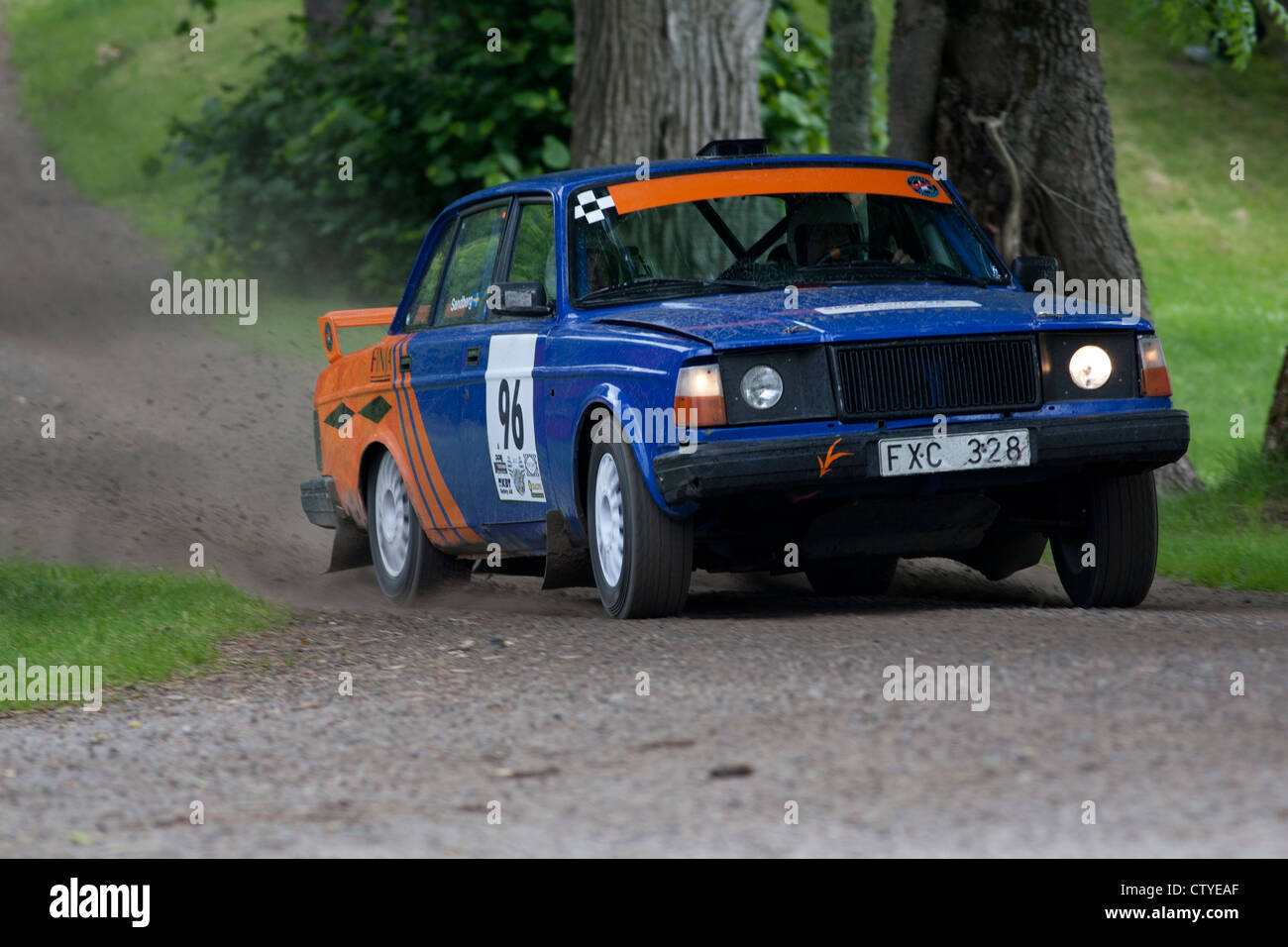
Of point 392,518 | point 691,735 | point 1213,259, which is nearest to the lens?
point 691,735

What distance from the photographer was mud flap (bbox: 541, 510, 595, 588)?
8.34 metres

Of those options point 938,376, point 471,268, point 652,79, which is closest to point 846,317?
point 938,376

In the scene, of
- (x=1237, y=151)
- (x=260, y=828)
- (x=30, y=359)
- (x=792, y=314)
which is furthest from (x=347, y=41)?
(x=1237, y=151)

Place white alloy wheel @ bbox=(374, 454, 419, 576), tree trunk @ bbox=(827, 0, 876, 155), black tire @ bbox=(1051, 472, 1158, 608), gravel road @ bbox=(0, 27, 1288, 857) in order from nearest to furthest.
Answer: gravel road @ bbox=(0, 27, 1288, 857) → black tire @ bbox=(1051, 472, 1158, 608) → white alloy wheel @ bbox=(374, 454, 419, 576) → tree trunk @ bbox=(827, 0, 876, 155)

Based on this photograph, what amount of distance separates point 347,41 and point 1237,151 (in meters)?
24.1

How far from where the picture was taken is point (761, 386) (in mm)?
7289

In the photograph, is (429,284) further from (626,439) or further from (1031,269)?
(1031,269)

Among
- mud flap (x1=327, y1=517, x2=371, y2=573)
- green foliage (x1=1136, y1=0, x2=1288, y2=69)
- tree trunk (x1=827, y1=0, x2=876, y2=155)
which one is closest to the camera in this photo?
mud flap (x1=327, y1=517, x2=371, y2=573)

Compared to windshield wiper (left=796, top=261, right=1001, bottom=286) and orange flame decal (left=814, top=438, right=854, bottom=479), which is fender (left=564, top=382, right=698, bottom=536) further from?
windshield wiper (left=796, top=261, right=1001, bottom=286)

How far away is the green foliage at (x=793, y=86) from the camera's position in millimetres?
19953

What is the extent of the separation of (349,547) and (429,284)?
5.72ft

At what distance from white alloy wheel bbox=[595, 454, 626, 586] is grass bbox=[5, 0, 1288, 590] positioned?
4755 millimetres

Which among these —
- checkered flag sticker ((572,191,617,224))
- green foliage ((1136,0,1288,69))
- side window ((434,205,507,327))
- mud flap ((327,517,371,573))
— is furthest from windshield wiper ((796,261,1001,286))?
green foliage ((1136,0,1288,69))
